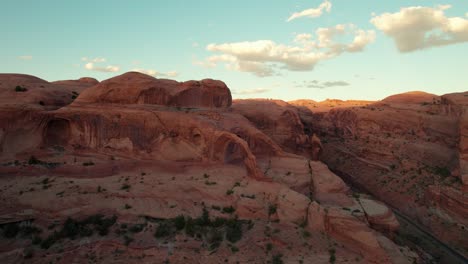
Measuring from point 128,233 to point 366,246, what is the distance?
10.7 meters

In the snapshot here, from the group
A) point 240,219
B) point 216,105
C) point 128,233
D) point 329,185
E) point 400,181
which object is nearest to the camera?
point 128,233

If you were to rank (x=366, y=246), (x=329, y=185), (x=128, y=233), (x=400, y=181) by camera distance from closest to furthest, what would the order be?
(x=366, y=246)
(x=128, y=233)
(x=329, y=185)
(x=400, y=181)

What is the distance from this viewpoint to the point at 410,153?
28688 millimetres

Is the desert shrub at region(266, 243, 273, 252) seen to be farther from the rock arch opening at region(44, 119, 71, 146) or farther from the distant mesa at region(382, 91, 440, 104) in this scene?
the distant mesa at region(382, 91, 440, 104)

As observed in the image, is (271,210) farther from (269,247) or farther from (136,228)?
(136,228)

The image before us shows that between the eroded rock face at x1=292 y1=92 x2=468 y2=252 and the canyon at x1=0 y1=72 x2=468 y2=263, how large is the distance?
0.13 m

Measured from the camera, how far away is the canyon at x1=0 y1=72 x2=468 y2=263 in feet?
52.3

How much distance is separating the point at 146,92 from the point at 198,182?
729cm

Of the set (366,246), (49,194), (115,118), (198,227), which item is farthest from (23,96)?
(366,246)

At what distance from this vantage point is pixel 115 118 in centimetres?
2208

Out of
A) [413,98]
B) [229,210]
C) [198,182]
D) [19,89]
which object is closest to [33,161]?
[19,89]

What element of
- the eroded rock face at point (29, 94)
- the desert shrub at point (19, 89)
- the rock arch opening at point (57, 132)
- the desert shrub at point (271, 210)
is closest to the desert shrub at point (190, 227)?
the desert shrub at point (271, 210)

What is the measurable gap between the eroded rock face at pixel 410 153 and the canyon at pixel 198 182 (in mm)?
126

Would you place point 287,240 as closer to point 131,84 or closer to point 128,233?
point 128,233
